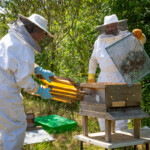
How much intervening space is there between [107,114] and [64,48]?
4291mm

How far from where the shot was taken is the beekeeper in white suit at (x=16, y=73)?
269cm

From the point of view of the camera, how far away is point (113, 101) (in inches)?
103

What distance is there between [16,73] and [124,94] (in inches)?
48.3

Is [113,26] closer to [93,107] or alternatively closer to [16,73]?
[93,107]

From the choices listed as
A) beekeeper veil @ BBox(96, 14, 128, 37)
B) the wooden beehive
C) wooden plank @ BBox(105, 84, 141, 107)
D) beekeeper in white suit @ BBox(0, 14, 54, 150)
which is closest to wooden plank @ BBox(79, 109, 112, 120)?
the wooden beehive

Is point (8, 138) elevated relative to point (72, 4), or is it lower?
lower

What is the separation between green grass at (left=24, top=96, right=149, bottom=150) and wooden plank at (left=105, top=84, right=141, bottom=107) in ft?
3.41

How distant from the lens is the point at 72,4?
695cm

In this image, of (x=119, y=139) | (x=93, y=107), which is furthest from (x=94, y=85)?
(x=119, y=139)

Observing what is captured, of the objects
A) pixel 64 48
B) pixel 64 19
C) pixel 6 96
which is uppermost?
pixel 64 19

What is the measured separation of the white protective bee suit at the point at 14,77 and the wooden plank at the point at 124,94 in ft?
2.90

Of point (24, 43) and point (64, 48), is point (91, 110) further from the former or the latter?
point (64, 48)

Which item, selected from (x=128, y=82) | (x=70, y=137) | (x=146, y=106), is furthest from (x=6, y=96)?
(x=146, y=106)

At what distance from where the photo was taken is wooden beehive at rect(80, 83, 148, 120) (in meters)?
2.59
